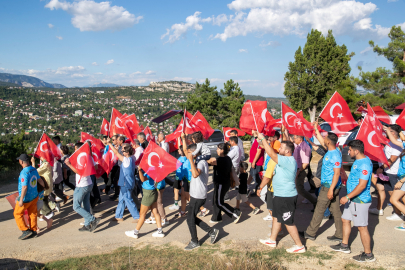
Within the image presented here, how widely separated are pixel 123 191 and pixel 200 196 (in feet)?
6.18

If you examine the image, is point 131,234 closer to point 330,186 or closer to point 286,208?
point 286,208

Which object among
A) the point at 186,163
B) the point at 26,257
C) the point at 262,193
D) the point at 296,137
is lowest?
the point at 26,257

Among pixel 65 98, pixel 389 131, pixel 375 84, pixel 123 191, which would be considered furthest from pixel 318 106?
pixel 65 98

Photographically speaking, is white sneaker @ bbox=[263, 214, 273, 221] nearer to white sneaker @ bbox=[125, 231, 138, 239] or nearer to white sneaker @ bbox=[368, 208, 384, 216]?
white sneaker @ bbox=[368, 208, 384, 216]

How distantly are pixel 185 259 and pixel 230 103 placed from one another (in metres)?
23.2

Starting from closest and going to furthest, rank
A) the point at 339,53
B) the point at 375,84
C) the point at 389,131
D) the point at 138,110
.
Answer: the point at 389,131, the point at 375,84, the point at 339,53, the point at 138,110

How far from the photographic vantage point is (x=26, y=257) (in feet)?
14.8

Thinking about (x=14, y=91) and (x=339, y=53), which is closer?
(x=339, y=53)

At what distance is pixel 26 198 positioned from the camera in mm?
5016

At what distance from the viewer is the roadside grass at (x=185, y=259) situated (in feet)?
12.8

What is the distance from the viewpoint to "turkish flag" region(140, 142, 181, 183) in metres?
5.07

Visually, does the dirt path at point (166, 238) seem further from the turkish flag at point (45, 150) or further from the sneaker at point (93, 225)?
the turkish flag at point (45, 150)

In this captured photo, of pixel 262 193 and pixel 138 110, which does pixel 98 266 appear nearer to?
pixel 262 193

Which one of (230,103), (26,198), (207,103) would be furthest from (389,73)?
(26,198)
